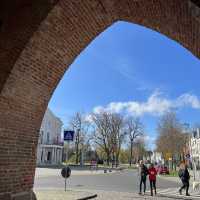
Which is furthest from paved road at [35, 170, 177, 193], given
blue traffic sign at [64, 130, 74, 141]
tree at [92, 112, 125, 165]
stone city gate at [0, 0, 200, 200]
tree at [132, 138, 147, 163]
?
tree at [132, 138, 147, 163]

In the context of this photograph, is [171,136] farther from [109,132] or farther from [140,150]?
[140,150]

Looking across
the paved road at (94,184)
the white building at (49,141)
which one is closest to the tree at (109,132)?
the white building at (49,141)

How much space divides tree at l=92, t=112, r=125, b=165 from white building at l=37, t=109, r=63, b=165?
9.22 meters

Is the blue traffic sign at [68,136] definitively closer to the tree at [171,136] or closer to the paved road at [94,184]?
the paved road at [94,184]

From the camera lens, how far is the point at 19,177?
23.0 ft

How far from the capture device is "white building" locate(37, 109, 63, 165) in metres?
57.5

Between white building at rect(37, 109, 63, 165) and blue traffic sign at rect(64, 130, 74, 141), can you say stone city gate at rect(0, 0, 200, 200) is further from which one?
white building at rect(37, 109, 63, 165)

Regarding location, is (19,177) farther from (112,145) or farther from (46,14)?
(112,145)

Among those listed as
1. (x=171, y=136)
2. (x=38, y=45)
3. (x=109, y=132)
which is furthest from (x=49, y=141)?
(x=38, y=45)

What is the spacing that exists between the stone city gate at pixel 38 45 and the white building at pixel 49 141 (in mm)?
49959

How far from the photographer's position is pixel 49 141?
200 ft

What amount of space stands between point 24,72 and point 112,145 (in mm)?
51539

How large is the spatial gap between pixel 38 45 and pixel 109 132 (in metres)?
50.6

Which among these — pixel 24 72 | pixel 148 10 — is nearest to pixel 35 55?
pixel 24 72
